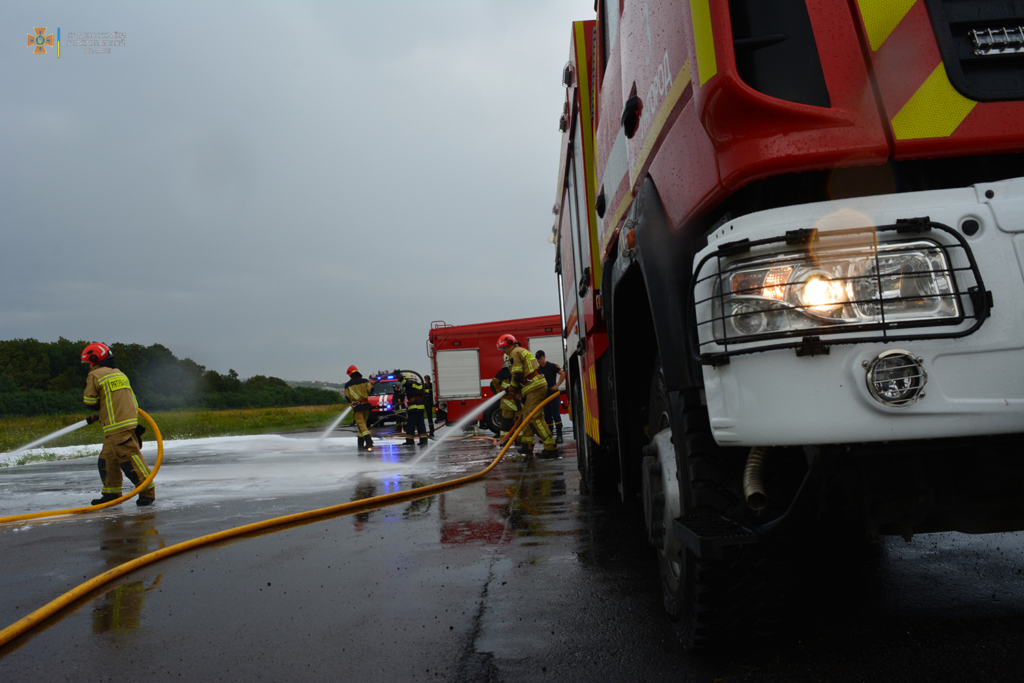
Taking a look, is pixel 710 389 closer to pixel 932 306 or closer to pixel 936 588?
pixel 932 306

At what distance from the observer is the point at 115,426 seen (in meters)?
7.26

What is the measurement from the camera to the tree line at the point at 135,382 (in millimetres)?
45031

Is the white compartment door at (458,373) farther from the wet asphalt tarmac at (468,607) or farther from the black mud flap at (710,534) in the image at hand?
the black mud flap at (710,534)

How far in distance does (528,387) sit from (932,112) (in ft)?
28.1

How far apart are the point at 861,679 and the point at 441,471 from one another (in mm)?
7281

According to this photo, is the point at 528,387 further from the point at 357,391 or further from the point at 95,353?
the point at 95,353

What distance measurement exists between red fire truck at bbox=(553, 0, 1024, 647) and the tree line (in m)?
41.7

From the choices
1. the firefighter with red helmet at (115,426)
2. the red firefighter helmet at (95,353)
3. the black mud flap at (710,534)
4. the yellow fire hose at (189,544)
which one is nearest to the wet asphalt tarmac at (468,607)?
the yellow fire hose at (189,544)

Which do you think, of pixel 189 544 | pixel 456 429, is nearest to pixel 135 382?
pixel 456 429

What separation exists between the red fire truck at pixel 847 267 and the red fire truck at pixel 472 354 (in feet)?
55.7

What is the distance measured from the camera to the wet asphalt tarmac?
89.9 inches

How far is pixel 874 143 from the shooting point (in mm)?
1567

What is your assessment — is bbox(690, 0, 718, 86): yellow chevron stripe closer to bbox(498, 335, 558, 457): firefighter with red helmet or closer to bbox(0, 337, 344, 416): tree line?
bbox(498, 335, 558, 457): firefighter with red helmet

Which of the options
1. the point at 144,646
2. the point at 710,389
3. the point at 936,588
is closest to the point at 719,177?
the point at 710,389
